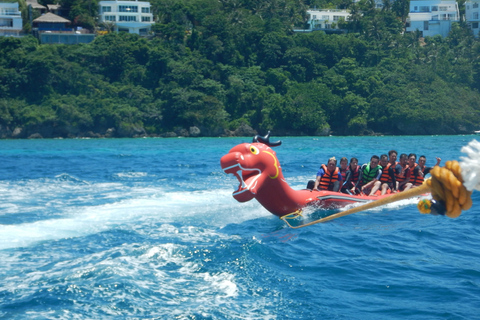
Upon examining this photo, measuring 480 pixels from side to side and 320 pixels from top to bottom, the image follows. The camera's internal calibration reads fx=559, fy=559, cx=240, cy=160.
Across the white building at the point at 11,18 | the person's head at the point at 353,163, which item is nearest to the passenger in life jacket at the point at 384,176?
the person's head at the point at 353,163

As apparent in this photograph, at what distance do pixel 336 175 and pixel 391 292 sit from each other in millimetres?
5164

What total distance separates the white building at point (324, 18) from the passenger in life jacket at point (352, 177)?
60.0 meters

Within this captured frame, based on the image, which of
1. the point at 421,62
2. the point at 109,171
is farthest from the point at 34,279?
the point at 421,62

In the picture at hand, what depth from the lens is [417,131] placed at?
52.0m

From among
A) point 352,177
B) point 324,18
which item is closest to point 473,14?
point 324,18

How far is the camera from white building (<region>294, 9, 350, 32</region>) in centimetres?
6954

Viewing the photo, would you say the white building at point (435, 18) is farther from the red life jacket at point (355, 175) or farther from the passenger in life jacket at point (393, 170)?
the red life jacket at point (355, 175)

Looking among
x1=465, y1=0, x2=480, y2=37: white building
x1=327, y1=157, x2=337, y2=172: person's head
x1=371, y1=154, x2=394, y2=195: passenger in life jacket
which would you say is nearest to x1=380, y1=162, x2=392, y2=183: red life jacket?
x1=371, y1=154, x2=394, y2=195: passenger in life jacket

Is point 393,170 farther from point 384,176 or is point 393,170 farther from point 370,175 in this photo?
point 370,175

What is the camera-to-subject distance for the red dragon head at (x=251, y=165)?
29.3 feet

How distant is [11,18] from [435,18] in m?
51.1

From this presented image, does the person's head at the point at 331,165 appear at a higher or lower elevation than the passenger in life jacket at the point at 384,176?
higher

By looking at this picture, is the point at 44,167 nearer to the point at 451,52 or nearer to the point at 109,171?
the point at 109,171

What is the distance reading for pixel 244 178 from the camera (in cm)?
915
